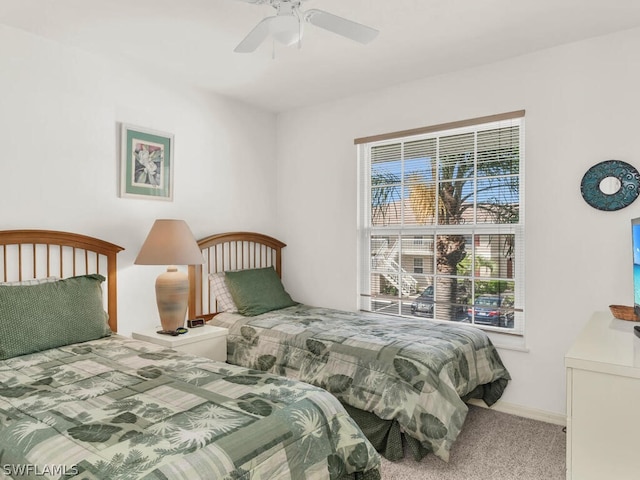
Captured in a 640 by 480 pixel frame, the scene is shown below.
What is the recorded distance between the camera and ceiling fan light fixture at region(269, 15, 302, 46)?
6.24 ft

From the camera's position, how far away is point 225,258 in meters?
3.75

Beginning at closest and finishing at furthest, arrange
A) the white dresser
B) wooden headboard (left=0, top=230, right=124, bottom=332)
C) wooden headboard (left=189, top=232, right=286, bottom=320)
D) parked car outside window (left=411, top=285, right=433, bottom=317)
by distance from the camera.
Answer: the white dresser
wooden headboard (left=0, top=230, right=124, bottom=332)
parked car outside window (left=411, top=285, right=433, bottom=317)
wooden headboard (left=189, top=232, right=286, bottom=320)

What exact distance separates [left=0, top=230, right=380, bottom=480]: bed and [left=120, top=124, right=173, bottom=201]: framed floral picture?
0.76 m

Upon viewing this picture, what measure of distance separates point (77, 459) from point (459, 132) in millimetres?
3075

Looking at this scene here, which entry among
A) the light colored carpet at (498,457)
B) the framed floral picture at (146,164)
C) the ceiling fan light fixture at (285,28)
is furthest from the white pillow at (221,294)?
the ceiling fan light fixture at (285,28)

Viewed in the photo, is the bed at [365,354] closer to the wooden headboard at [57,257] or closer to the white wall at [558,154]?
the white wall at [558,154]

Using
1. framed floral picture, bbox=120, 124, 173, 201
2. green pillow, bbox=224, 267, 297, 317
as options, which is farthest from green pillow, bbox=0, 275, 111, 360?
green pillow, bbox=224, 267, 297, 317

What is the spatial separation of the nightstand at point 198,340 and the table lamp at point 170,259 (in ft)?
0.40

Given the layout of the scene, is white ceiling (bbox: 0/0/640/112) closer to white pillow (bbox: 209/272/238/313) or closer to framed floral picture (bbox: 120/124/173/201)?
framed floral picture (bbox: 120/124/173/201)

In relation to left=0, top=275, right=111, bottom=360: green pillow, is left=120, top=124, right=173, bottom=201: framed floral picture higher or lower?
higher

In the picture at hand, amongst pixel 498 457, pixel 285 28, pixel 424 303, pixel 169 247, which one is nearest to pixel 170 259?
pixel 169 247

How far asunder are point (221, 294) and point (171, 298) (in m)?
0.64

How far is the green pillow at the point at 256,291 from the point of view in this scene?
344 centimetres

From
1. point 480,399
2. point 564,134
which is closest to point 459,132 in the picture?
point 564,134
